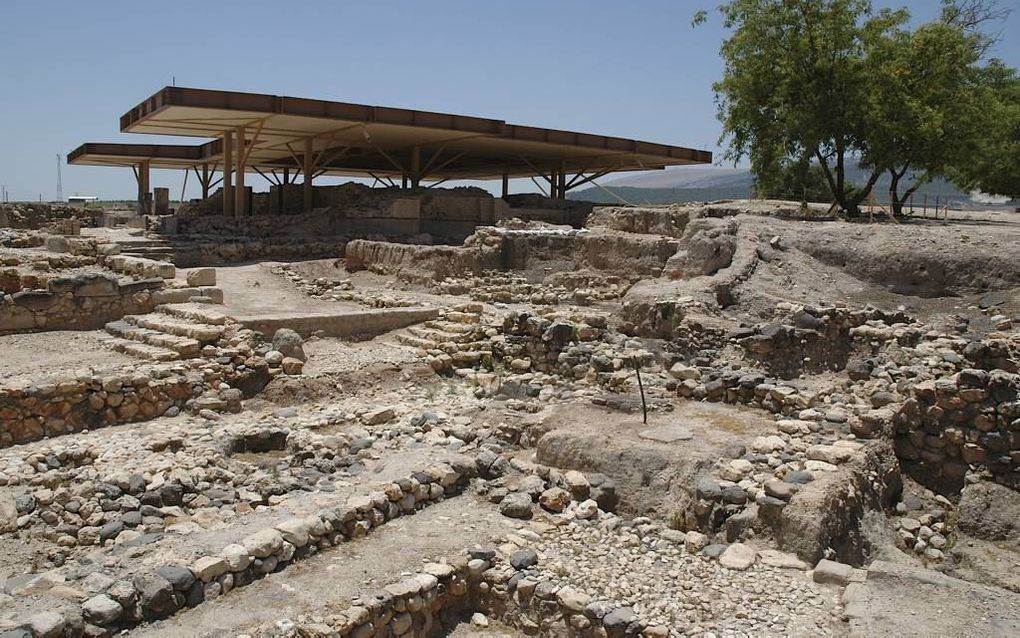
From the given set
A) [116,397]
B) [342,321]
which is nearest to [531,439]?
[116,397]

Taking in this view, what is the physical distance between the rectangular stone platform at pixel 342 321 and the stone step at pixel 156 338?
1.07 m

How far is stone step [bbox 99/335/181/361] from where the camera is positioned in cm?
1009

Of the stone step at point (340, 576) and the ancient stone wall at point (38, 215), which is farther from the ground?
the ancient stone wall at point (38, 215)

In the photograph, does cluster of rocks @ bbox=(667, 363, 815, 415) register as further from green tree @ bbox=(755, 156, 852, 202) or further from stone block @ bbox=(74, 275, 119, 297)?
green tree @ bbox=(755, 156, 852, 202)

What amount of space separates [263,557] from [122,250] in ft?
44.8

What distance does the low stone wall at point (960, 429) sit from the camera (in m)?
7.25

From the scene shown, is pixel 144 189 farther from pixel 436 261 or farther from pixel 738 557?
pixel 738 557

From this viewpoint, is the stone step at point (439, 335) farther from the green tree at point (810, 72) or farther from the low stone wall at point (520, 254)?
the green tree at point (810, 72)

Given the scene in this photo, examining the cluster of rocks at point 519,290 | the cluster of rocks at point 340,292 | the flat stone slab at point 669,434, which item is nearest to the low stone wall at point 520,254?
the cluster of rocks at point 519,290

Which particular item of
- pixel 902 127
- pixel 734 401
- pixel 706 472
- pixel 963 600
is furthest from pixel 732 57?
pixel 963 600

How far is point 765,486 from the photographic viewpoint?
247 inches

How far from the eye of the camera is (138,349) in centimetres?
1054

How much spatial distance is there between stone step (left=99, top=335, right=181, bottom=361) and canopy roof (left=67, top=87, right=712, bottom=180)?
7979mm

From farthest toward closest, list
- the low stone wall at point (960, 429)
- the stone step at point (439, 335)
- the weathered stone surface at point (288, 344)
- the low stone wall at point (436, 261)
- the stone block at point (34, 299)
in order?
the low stone wall at point (436, 261) → the stone step at point (439, 335) → the stone block at point (34, 299) → the weathered stone surface at point (288, 344) → the low stone wall at point (960, 429)
